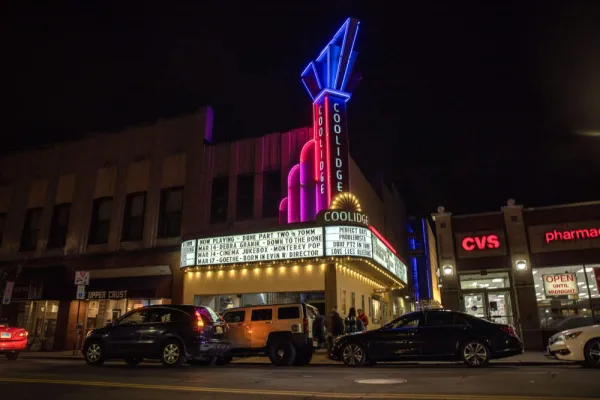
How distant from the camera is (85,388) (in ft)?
27.4

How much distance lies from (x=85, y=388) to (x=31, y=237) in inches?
864

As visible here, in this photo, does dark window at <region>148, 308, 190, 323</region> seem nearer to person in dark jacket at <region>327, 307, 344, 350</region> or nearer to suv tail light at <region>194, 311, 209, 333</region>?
suv tail light at <region>194, 311, 209, 333</region>

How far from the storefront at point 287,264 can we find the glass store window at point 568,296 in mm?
6892

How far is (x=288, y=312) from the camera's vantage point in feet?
47.3

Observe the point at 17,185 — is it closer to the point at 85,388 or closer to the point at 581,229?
the point at 85,388

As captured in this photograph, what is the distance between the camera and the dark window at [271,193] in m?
21.9

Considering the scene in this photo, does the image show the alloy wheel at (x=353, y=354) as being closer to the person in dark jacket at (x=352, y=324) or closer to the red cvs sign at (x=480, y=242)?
the person in dark jacket at (x=352, y=324)

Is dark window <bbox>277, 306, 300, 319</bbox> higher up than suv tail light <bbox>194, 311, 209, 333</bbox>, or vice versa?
dark window <bbox>277, 306, 300, 319</bbox>

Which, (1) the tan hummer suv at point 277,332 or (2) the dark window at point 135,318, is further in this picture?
(1) the tan hummer suv at point 277,332

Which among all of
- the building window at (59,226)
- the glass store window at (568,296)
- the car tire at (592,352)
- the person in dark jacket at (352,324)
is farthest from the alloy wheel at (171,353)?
the building window at (59,226)

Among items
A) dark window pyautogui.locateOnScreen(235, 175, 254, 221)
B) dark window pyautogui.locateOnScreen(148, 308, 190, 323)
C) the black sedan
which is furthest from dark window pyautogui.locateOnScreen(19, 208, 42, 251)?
the black sedan

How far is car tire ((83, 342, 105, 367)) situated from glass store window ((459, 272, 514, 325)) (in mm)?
14916

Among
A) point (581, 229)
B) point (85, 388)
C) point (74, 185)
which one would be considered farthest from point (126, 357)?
point (581, 229)

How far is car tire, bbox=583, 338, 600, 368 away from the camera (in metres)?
10.9
